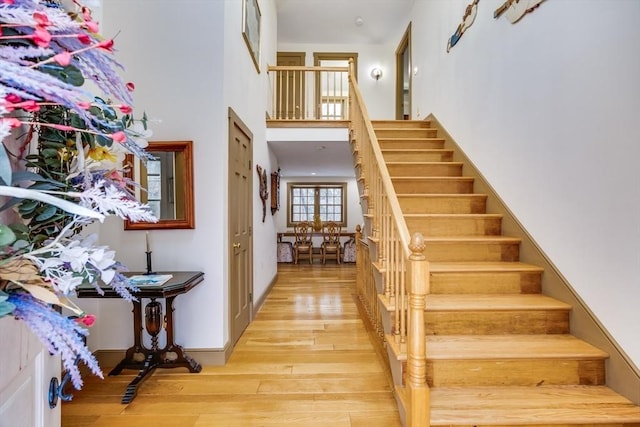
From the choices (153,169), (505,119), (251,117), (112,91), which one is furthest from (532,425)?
(251,117)

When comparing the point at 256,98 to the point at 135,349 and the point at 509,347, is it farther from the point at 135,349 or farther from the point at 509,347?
the point at 509,347

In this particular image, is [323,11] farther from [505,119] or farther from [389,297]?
[389,297]

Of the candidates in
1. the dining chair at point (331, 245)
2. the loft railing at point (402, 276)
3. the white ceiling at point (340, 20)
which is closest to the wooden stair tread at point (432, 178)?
the loft railing at point (402, 276)

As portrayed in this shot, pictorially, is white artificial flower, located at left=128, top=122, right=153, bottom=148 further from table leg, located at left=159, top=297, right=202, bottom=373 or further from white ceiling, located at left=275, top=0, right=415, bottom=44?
white ceiling, located at left=275, top=0, right=415, bottom=44

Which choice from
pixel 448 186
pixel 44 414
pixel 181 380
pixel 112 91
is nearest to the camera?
pixel 112 91

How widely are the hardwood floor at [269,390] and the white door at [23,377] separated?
1.42m

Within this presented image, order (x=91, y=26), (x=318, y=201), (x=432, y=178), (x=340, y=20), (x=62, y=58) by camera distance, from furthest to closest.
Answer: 1. (x=318, y=201)
2. (x=340, y=20)
3. (x=432, y=178)
4. (x=91, y=26)
5. (x=62, y=58)

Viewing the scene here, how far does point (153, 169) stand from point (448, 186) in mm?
2834

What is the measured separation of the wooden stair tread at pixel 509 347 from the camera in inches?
72.0

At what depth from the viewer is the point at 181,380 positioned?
7.70 feet

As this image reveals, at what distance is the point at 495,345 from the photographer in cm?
194

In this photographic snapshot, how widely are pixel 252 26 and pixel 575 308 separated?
403cm

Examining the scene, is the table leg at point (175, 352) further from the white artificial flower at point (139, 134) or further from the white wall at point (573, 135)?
the white wall at point (573, 135)

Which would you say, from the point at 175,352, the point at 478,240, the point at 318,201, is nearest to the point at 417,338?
the point at 478,240
